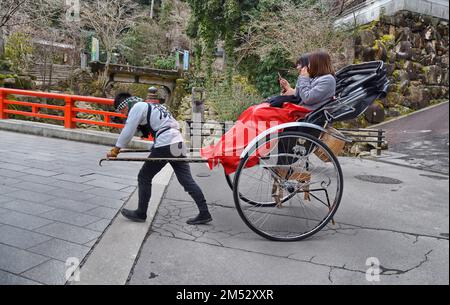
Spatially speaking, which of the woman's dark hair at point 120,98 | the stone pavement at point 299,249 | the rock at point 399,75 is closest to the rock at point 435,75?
the stone pavement at point 299,249

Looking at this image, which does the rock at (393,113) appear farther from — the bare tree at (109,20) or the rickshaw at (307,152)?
the bare tree at (109,20)

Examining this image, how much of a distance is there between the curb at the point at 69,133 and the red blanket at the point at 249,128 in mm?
5341

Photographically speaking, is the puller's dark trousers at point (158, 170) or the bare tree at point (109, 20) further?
the bare tree at point (109, 20)

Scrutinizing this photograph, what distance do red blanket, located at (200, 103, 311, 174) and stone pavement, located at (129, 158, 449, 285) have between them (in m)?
0.74

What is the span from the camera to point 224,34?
59.5 feet

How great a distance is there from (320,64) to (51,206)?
324 cm

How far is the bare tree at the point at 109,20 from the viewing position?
22.2 m

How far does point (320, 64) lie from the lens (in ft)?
11.8

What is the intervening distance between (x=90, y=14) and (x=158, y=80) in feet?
26.4

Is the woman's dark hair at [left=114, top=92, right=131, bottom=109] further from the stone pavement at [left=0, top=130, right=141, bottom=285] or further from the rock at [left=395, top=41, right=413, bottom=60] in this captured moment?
the rock at [left=395, top=41, right=413, bottom=60]

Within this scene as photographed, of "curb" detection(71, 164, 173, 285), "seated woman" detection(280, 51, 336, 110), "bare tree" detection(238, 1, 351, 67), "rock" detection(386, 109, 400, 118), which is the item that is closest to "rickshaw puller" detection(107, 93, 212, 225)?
"curb" detection(71, 164, 173, 285)

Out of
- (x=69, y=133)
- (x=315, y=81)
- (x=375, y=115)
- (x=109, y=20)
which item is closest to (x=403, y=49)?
(x=375, y=115)

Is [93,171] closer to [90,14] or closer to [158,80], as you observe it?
[90,14]

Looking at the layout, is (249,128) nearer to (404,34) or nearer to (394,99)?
(394,99)
